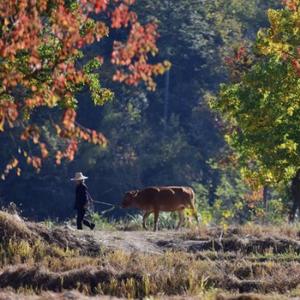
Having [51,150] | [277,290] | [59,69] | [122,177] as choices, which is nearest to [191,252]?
[277,290]

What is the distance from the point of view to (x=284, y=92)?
3056 cm

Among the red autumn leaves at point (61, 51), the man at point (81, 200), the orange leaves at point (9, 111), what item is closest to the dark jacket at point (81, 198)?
the man at point (81, 200)

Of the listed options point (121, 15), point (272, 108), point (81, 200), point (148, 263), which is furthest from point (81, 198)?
point (121, 15)

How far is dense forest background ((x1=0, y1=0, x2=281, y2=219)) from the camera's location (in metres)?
69.9

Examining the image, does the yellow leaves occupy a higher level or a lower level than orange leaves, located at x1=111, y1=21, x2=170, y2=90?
lower

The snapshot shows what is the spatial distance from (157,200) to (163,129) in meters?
41.0

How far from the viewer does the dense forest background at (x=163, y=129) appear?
69.9 m

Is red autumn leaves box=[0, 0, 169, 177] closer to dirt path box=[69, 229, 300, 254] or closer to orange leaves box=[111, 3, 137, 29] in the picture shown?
orange leaves box=[111, 3, 137, 29]

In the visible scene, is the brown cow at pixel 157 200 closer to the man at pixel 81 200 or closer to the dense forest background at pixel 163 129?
the man at pixel 81 200

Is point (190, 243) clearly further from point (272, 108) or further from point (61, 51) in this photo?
point (61, 51)

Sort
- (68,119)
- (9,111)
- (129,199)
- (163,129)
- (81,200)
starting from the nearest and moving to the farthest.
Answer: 1. (9,111)
2. (68,119)
3. (81,200)
4. (129,199)
5. (163,129)

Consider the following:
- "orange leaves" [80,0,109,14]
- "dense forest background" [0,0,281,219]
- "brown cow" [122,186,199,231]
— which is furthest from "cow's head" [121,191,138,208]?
"dense forest background" [0,0,281,219]

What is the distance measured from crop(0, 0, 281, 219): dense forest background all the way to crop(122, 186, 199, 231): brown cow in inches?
1099

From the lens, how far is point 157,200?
120ft
